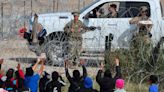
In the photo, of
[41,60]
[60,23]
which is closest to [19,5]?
[60,23]

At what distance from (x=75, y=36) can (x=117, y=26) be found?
1.97 m

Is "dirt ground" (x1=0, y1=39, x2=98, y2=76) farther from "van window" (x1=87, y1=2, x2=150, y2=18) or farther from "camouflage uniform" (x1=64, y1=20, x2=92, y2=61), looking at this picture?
"van window" (x1=87, y1=2, x2=150, y2=18)

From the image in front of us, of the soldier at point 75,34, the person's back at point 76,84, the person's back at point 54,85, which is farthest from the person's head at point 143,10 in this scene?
the person's back at point 54,85

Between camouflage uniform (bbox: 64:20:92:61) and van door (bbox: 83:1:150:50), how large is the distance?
0.61 ft

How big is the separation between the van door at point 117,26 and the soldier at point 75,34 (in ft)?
0.61

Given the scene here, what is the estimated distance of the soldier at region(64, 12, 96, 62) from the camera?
11922 millimetres

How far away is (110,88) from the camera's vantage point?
359 inches

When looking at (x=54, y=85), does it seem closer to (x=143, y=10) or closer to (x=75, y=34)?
(x=75, y=34)

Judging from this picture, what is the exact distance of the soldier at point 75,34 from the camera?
11.9 meters

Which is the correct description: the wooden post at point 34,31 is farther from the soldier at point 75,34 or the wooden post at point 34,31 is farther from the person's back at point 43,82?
the person's back at point 43,82

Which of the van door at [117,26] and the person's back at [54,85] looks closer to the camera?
the person's back at [54,85]

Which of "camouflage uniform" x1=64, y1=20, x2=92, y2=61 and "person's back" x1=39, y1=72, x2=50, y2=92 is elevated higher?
"camouflage uniform" x1=64, y1=20, x2=92, y2=61

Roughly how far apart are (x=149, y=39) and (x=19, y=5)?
16.5 m

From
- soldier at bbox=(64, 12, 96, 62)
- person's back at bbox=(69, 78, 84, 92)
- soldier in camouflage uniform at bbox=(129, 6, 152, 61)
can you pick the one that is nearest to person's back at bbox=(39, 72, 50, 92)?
person's back at bbox=(69, 78, 84, 92)
